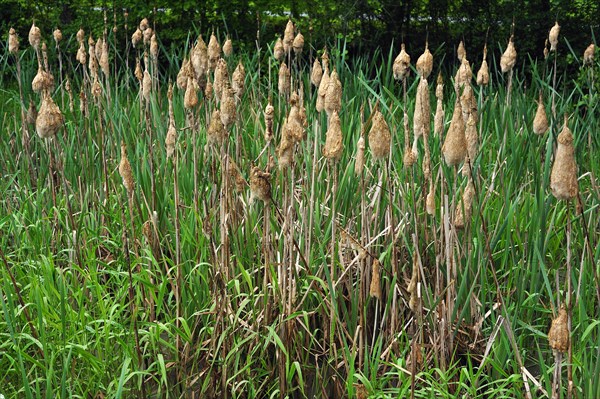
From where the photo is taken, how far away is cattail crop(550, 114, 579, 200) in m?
1.67

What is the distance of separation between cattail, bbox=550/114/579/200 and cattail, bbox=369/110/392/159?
0.49 metres

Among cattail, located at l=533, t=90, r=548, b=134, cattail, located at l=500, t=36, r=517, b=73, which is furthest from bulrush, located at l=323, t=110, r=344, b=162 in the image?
cattail, located at l=500, t=36, r=517, b=73

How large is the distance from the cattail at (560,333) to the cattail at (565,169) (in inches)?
9.6

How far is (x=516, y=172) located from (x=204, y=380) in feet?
4.70

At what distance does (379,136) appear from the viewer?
6.86 ft

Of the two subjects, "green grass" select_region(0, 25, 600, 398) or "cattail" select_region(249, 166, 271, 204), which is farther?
"green grass" select_region(0, 25, 600, 398)

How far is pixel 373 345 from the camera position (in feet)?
8.46

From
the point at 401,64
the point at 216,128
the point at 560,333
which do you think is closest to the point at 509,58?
the point at 401,64

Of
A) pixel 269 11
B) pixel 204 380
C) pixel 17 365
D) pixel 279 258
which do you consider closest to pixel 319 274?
pixel 279 258

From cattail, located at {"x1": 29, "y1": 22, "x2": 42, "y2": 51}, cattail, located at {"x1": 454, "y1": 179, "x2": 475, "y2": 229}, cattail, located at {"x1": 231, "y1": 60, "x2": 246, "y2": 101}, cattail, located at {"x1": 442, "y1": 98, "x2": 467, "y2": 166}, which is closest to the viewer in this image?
cattail, located at {"x1": 442, "y1": 98, "x2": 467, "y2": 166}

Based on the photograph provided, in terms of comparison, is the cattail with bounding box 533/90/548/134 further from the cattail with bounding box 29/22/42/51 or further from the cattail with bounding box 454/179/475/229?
the cattail with bounding box 29/22/42/51

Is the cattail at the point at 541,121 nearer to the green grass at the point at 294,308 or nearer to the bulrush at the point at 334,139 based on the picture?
the green grass at the point at 294,308

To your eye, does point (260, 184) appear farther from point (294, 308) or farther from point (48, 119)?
point (48, 119)

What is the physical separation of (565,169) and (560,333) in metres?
0.33
